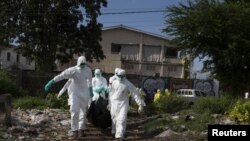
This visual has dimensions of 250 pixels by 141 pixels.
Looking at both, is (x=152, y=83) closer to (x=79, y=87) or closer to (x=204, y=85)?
(x=204, y=85)

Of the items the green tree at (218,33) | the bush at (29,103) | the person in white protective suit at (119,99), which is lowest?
the bush at (29,103)

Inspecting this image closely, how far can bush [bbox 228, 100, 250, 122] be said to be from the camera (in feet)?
55.3

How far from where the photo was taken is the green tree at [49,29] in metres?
40.1

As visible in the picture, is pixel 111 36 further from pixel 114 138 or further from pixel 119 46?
pixel 114 138

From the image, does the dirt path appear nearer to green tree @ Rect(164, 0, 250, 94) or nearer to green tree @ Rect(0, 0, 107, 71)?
green tree @ Rect(164, 0, 250, 94)

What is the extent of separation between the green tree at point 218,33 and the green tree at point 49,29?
14833 millimetres

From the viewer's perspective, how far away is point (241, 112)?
17.1m

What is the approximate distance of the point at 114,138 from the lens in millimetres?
15266

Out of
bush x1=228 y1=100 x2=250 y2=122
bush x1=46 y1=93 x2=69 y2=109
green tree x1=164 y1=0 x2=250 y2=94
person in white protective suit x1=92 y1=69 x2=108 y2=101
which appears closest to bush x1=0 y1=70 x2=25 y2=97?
bush x1=46 y1=93 x2=69 y2=109

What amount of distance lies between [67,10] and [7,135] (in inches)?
1091

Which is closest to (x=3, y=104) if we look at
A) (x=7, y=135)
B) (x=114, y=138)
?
(x=7, y=135)

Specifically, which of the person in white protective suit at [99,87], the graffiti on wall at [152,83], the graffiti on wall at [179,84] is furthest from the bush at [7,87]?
the graffiti on wall at [179,84]

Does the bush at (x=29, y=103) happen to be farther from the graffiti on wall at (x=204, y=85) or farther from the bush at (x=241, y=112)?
the graffiti on wall at (x=204, y=85)

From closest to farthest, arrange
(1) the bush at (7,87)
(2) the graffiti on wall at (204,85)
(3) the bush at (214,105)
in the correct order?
(3) the bush at (214,105), (1) the bush at (7,87), (2) the graffiti on wall at (204,85)
